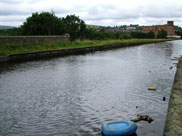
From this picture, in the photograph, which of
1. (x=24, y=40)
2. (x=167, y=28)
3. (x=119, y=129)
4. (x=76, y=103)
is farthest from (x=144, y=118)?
(x=167, y=28)

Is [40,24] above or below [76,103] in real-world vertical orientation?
above

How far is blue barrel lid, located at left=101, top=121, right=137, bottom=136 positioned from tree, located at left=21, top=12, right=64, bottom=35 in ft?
102

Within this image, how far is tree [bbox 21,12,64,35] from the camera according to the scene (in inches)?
1377

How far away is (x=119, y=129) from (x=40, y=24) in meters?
32.0

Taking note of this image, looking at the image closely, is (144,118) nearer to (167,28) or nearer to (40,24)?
(40,24)

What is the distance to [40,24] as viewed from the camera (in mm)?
35188

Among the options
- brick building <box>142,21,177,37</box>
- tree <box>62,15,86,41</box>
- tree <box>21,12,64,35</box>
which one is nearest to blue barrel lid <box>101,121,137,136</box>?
tree <box>21,12,64,35</box>

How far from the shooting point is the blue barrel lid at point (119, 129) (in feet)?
17.7

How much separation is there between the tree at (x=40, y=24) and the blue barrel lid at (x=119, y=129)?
31167mm

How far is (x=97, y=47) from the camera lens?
118 feet

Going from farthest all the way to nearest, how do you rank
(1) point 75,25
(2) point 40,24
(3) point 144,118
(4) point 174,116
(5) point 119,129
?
(1) point 75,25 < (2) point 40,24 < (3) point 144,118 < (4) point 174,116 < (5) point 119,129

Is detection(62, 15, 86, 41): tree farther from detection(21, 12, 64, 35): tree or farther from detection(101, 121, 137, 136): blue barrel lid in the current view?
detection(101, 121, 137, 136): blue barrel lid

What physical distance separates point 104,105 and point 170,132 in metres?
3.19

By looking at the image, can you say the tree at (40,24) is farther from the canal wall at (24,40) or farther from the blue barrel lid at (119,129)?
the blue barrel lid at (119,129)
